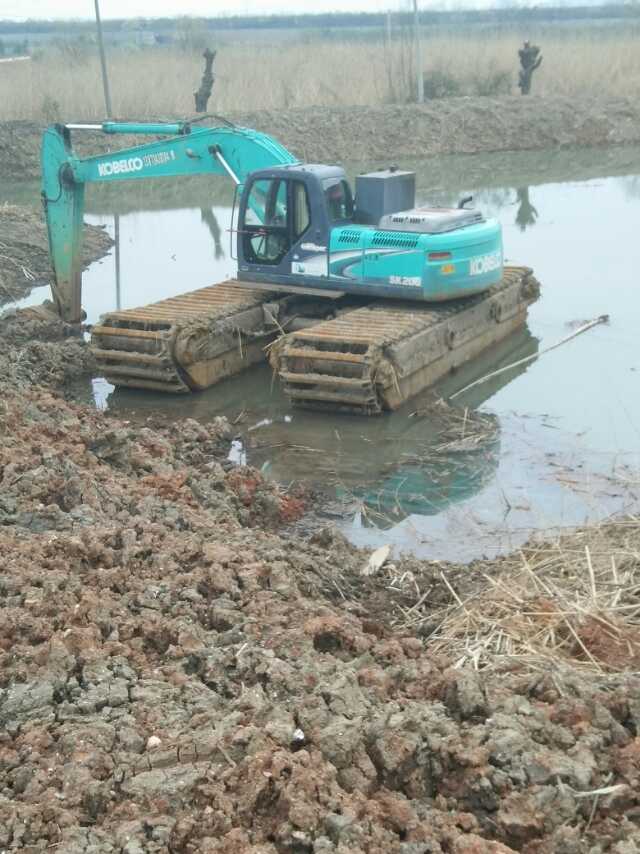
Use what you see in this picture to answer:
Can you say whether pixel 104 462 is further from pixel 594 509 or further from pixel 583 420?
pixel 583 420

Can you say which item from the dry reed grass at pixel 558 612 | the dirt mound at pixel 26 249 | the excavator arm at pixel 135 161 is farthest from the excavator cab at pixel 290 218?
the dry reed grass at pixel 558 612

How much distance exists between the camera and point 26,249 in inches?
711

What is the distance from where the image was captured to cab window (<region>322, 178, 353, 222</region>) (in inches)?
467

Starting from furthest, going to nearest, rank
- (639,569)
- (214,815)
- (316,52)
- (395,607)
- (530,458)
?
(316,52) → (530,458) → (395,607) → (639,569) → (214,815)

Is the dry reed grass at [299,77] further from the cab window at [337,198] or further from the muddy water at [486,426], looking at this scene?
the cab window at [337,198]

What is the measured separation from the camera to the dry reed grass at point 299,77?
3131 cm

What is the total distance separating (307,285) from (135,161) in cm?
256

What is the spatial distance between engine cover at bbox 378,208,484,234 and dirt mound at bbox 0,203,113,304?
6.58 m

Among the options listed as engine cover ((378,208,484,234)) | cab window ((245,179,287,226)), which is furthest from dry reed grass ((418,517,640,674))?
cab window ((245,179,287,226))

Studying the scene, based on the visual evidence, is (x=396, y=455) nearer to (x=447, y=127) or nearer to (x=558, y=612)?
(x=558, y=612)

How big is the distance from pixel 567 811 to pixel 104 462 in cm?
534

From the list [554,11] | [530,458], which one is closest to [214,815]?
[530,458]

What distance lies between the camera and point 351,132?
3128 cm

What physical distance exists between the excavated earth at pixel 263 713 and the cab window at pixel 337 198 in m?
5.63
